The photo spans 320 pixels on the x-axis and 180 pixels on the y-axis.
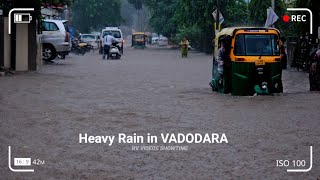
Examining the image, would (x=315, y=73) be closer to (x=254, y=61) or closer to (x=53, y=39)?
(x=254, y=61)

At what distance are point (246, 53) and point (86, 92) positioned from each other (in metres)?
4.07

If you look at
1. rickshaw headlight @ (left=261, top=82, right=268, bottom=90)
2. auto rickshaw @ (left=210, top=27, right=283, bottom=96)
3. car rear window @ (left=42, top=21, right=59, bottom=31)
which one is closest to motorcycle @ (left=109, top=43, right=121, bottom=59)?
car rear window @ (left=42, top=21, right=59, bottom=31)

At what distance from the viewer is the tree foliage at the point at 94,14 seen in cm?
9012

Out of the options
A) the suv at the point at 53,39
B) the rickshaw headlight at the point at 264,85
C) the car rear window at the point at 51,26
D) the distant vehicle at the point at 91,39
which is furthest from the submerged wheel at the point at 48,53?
the distant vehicle at the point at 91,39

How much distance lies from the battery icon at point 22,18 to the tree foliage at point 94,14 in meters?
→ 66.8

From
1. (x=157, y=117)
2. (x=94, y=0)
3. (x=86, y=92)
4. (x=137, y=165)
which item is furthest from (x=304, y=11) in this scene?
(x=94, y=0)

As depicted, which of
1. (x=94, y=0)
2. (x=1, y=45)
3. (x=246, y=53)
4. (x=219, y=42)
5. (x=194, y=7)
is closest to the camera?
(x=246, y=53)

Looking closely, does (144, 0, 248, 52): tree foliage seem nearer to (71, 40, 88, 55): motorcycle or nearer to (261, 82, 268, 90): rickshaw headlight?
(71, 40, 88, 55): motorcycle

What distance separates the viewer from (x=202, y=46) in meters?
60.6

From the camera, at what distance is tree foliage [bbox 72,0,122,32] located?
9012cm

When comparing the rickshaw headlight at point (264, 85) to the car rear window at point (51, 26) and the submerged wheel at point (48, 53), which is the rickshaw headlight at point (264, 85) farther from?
the submerged wheel at point (48, 53)

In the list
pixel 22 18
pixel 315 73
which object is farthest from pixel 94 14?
pixel 315 73

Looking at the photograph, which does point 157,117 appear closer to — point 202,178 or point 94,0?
point 202,178

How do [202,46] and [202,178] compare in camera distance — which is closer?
[202,178]
